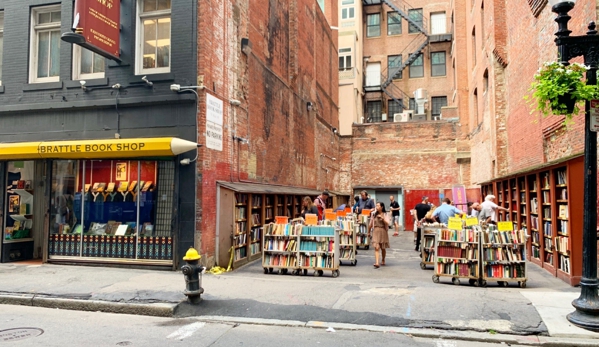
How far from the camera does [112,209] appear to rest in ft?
38.1

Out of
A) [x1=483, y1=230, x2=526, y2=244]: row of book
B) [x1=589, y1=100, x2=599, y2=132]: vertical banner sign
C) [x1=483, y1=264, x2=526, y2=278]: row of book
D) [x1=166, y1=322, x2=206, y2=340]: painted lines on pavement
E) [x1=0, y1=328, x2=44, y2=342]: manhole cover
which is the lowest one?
[x1=166, y1=322, x2=206, y2=340]: painted lines on pavement

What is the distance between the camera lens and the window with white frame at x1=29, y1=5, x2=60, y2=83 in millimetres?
12406

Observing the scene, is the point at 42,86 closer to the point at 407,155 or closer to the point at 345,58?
the point at 407,155

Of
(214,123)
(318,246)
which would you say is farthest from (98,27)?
(318,246)

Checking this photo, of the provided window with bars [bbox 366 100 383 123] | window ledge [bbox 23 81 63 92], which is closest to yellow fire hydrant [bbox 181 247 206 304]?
window ledge [bbox 23 81 63 92]

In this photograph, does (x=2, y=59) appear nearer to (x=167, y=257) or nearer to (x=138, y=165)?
(x=138, y=165)

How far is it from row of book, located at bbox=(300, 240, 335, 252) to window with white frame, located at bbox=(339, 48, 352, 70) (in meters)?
26.7

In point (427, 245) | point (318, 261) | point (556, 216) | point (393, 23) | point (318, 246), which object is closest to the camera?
point (556, 216)

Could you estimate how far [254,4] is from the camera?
1512 centimetres

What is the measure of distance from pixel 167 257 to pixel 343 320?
5.60m

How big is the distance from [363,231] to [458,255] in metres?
6.98

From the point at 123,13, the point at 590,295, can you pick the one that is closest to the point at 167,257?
the point at 123,13

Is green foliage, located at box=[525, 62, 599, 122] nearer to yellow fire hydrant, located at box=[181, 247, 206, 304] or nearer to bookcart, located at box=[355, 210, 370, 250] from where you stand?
yellow fire hydrant, located at box=[181, 247, 206, 304]

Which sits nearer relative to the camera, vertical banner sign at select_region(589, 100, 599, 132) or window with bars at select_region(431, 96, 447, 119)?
vertical banner sign at select_region(589, 100, 599, 132)
